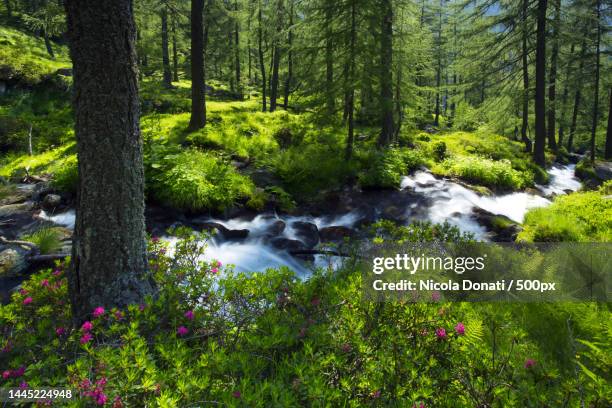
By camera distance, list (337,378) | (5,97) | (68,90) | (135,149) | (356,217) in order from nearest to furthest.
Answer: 1. (337,378)
2. (135,149)
3. (356,217)
4. (5,97)
5. (68,90)

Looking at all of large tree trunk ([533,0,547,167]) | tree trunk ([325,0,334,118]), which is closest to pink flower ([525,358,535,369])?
tree trunk ([325,0,334,118])

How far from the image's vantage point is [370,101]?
13.1m

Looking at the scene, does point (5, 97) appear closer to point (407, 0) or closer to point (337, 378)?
point (407, 0)

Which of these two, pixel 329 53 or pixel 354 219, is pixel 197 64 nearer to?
pixel 329 53

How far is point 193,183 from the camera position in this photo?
8.73 m

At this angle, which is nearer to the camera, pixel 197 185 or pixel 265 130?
pixel 197 185

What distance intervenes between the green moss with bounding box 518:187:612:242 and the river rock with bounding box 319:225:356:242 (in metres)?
3.73

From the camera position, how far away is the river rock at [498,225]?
26.2 feet

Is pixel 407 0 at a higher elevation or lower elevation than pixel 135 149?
higher

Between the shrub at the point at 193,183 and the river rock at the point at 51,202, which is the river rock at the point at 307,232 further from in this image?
the river rock at the point at 51,202

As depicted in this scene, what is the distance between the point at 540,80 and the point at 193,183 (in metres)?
16.3

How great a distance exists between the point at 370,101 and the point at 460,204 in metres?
5.35

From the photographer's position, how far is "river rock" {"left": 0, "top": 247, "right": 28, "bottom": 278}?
533 cm

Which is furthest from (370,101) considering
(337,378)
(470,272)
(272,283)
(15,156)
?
(15,156)
